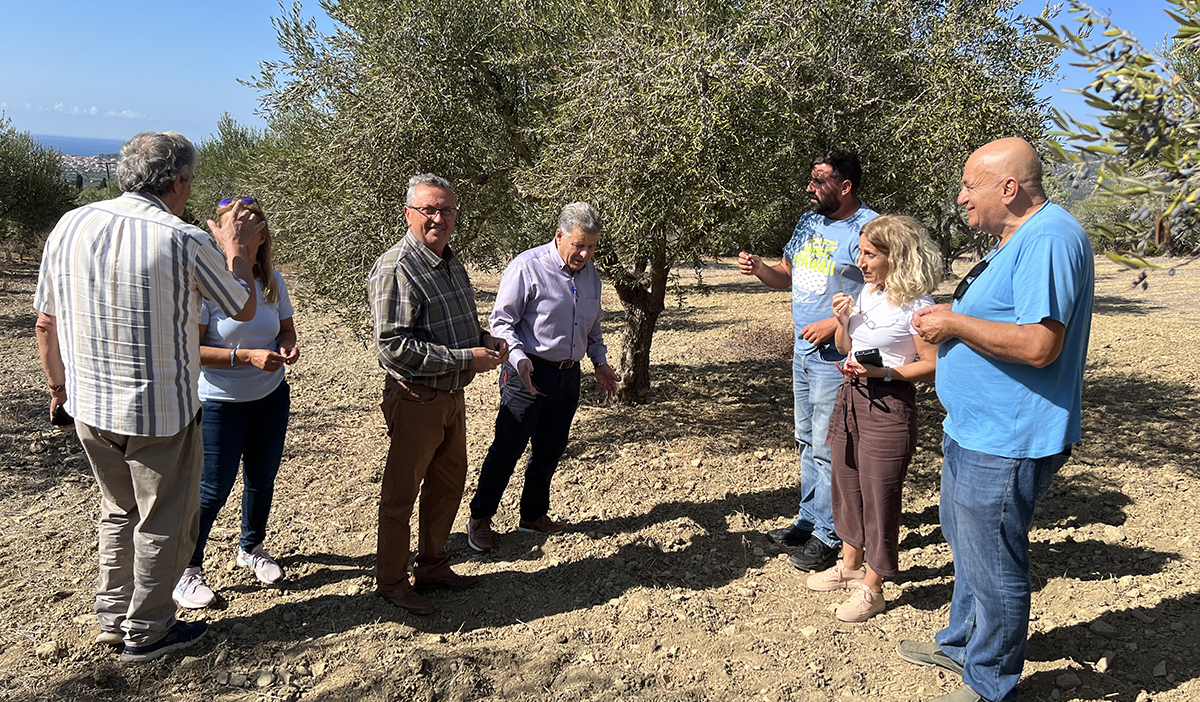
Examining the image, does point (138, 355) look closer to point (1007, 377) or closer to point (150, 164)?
point (150, 164)

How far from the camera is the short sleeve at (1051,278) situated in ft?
8.23

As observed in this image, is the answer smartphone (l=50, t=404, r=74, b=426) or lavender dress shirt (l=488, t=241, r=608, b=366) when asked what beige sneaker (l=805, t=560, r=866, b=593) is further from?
smartphone (l=50, t=404, r=74, b=426)

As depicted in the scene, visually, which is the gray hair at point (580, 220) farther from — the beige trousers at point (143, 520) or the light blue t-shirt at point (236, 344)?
the beige trousers at point (143, 520)

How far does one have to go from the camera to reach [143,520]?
10.1 ft

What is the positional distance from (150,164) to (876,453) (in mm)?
3454

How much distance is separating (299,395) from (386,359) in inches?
210

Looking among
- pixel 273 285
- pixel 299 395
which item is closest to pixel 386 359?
pixel 273 285

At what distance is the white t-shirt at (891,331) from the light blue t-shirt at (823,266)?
0.43 metres

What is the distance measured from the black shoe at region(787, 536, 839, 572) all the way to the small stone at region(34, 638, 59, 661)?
3.70 meters

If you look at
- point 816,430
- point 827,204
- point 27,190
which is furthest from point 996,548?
point 27,190

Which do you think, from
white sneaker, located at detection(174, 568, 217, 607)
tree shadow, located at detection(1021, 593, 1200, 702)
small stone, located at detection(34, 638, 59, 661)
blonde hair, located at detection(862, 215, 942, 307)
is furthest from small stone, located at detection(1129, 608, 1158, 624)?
small stone, located at detection(34, 638, 59, 661)

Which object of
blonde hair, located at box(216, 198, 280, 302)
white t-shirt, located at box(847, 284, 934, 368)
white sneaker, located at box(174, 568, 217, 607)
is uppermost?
blonde hair, located at box(216, 198, 280, 302)

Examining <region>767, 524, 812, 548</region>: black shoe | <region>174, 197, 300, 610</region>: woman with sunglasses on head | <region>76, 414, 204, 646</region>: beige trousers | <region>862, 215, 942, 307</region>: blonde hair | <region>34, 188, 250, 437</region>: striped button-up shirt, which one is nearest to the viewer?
<region>34, 188, 250, 437</region>: striped button-up shirt

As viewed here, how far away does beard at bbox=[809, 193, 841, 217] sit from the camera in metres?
4.18
